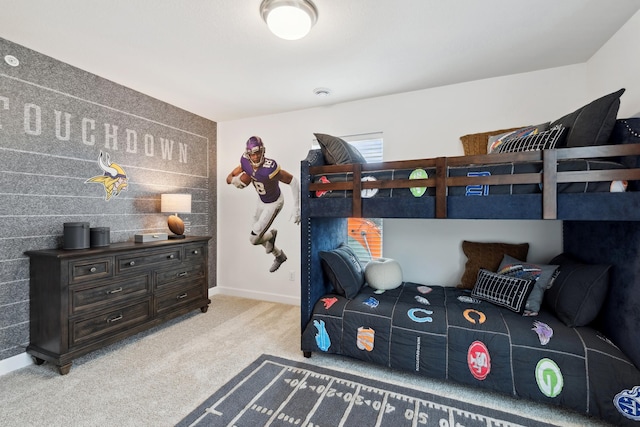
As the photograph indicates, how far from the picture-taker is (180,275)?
294cm

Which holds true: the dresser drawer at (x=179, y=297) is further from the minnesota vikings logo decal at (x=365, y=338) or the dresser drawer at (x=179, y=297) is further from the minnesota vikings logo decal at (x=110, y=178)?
the minnesota vikings logo decal at (x=365, y=338)

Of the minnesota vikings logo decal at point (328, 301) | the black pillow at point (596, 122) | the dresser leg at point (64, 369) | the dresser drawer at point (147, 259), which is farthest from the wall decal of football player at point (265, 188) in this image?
the black pillow at point (596, 122)

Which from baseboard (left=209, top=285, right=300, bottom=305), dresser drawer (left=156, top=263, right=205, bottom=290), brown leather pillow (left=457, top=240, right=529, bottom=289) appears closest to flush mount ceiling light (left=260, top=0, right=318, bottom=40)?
brown leather pillow (left=457, top=240, right=529, bottom=289)

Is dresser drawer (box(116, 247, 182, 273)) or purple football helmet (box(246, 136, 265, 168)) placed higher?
purple football helmet (box(246, 136, 265, 168))

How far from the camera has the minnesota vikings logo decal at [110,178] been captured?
2619 mm

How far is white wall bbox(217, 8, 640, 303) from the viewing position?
94.8 inches

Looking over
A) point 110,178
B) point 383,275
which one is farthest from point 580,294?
point 110,178

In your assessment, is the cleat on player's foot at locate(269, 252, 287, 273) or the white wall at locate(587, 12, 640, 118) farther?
the cleat on player's foot at locate(269, 252, 287, 273)

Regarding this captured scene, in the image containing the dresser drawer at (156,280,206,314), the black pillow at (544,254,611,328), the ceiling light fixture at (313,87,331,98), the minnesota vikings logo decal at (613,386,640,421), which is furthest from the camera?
the ceiling light fixture at (313,87,331,98)

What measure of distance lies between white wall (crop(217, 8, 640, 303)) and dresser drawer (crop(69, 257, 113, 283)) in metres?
1.66

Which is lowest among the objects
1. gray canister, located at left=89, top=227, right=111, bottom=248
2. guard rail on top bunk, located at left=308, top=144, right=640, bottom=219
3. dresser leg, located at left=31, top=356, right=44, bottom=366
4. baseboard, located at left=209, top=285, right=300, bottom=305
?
dresser leg, located at left=31, top=356, right=44, bottom=366

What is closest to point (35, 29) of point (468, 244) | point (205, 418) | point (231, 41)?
point (231, 41)

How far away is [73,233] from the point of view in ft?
7.23

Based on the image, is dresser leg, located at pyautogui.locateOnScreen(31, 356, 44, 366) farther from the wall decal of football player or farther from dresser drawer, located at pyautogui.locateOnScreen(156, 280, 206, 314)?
the wall decal of football player
